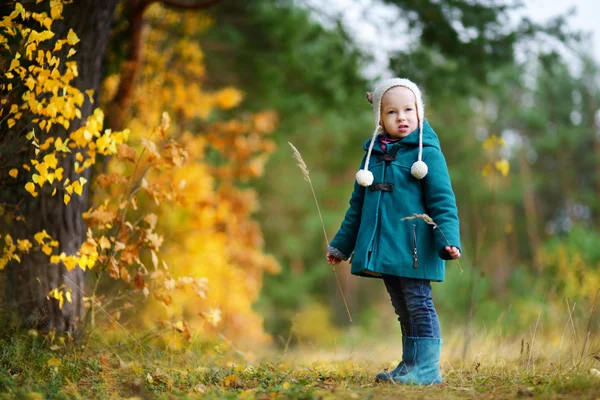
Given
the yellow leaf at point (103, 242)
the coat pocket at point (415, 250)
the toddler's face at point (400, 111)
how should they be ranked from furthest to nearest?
1. the yellow leaf at point (103, 242)
2. the toddler's face at point (400, 111)
3. the coat pocket at point (415, 250)

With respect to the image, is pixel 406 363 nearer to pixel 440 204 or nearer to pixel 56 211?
pixel 440 204

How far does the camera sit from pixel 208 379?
11.4 ft

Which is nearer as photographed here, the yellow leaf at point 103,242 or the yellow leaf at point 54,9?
the yellow leaf at point 54,9

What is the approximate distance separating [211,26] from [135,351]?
22.5ft

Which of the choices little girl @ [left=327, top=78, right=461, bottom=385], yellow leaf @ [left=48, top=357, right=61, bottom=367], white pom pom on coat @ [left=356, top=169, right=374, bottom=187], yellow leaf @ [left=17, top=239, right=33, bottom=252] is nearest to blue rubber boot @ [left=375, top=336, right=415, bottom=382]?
little girl @ [left=327, top=78, right=461, bottom=385]

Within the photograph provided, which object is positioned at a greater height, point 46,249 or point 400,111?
point 400,111

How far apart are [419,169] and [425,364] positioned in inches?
40.5

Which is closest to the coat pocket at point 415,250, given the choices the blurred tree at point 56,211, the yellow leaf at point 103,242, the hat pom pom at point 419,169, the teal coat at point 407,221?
the teal coat at point 407,221

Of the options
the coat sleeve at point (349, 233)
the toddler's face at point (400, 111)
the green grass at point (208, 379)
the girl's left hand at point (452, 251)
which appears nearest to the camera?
the green grass at point (208, 379)

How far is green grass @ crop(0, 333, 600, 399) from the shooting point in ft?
9.73

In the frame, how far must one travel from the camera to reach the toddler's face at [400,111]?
3.47 m

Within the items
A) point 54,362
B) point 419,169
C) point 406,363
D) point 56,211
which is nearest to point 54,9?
point 56,211

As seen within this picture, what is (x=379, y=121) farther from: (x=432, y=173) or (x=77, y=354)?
(x=77, y=354)

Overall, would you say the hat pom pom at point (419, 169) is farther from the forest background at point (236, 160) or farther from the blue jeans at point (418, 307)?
the forest background at point (236, 160)
